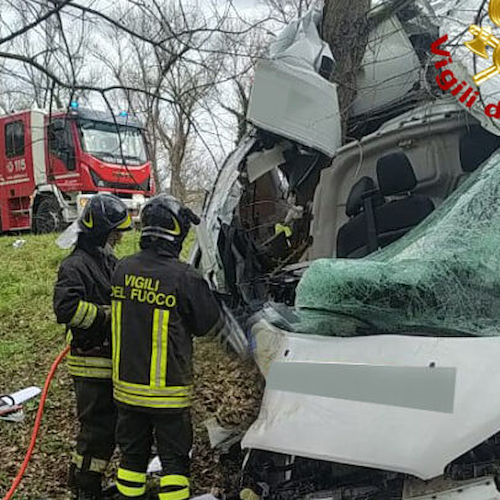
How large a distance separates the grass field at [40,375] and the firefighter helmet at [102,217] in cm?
96

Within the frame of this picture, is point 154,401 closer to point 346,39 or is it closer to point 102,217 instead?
point 102,217

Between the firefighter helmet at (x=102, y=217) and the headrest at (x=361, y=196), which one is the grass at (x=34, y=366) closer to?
the firefighter helmet at (x=102, y=217)

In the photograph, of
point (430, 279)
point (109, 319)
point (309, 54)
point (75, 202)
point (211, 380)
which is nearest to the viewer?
point (430, 279)

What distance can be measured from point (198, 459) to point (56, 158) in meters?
11.1

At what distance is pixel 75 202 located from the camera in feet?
44.1

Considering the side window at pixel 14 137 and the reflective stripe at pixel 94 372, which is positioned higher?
the side window at pixel 14 137

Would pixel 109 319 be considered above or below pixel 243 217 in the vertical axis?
below

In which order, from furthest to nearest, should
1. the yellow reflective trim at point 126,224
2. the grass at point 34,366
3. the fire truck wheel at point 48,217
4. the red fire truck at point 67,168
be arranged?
the fire truck wheel at point 48,217 < the red fire truck at point 67,168 < the grass at point 34,366 < the yellow reflective trim at point 126,224

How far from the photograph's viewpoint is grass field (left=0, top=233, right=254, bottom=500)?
3736mm

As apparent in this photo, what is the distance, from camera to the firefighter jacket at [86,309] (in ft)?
10.5

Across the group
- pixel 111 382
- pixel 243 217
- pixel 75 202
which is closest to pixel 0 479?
pixel 111 382

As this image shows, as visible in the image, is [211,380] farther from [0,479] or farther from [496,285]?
[496,285]

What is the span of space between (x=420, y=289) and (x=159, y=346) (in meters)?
1.28

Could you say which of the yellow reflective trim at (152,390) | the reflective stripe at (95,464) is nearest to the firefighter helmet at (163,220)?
the yellow reflective trim at (152,390)
